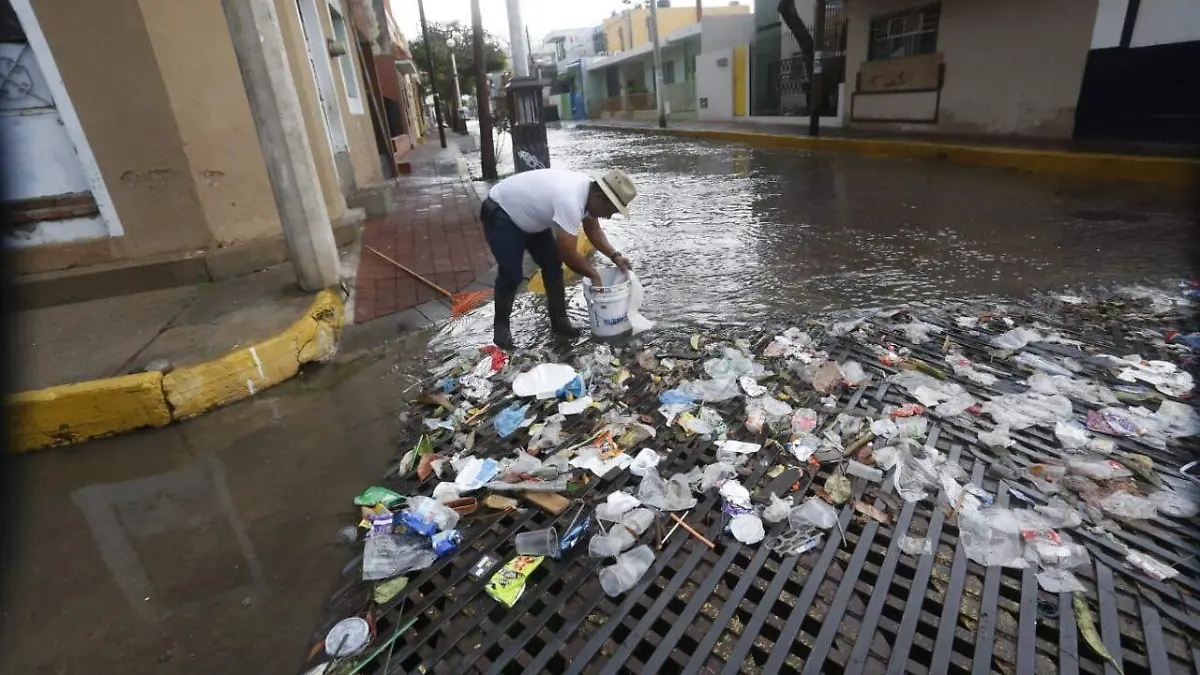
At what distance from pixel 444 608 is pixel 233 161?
13.3 feet

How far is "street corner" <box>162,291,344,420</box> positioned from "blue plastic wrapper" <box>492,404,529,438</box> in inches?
54.0

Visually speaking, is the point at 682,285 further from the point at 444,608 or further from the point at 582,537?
the point at 444,608

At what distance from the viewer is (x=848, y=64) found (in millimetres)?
13070

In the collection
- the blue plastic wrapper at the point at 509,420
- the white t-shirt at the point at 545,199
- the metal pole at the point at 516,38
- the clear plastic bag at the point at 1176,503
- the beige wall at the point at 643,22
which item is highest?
the beige wall at the point at 643,22

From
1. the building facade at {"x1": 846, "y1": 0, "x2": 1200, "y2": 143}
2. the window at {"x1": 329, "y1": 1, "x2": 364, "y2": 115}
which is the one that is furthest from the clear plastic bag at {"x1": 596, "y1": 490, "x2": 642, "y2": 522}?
the building facade at {"x1": 846, "y1": 0, "x2": 1200, "y2": 143}

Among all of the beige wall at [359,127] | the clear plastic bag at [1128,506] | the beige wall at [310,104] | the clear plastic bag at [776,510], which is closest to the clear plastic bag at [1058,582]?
the clear plastic bag at [1128,506]

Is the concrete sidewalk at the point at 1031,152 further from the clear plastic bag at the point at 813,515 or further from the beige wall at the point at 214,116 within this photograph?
the beige wall at the point at 214,116

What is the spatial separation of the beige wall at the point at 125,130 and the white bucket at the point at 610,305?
308 cm

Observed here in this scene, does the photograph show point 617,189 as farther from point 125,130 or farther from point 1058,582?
point 125,130

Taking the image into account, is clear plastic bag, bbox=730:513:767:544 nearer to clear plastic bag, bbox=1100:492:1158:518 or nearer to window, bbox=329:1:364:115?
clear plastic bag, bbox=1100:492:1158:518

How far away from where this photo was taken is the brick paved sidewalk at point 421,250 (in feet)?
13.9

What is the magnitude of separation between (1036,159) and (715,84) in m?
14.5

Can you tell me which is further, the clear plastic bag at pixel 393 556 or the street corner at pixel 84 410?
the street corner at pixel 84 410

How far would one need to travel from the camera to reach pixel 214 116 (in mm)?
4195
